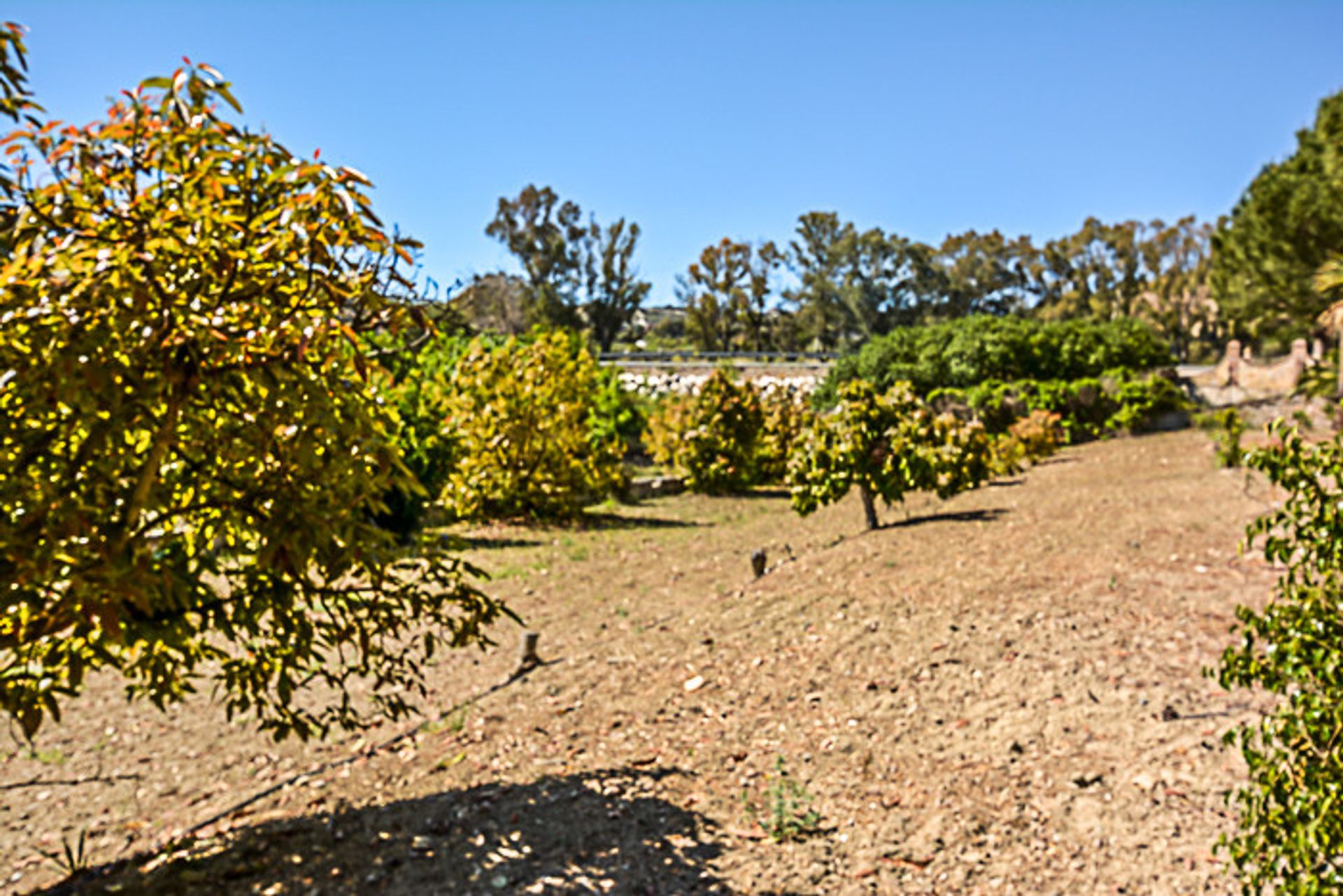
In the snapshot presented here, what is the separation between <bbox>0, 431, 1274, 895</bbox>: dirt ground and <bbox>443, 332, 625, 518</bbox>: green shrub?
15.0 feet

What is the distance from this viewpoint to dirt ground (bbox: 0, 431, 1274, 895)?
3.45 m

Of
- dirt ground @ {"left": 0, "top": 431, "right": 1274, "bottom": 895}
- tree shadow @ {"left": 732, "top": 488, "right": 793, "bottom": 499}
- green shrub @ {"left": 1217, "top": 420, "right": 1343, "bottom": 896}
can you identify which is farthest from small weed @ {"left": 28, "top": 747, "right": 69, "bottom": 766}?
tree shadow @ {"left": 732, "top": 488, "right": 793, "bottom": 499}

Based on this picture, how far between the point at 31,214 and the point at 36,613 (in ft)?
3.26

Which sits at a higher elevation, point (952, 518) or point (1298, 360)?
point (1298, 360)

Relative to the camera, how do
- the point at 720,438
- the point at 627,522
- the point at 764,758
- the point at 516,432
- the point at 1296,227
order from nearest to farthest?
the point at 764,758 → the point at 516,432 → the point at 627,522 → the point at 720,438 → the point at 1296,227

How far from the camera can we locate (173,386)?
7.62 feet

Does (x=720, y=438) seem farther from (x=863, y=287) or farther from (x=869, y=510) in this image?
(x=863, y=287)

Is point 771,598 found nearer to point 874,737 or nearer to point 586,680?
point 586,680

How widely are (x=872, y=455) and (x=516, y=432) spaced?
15.1 feet

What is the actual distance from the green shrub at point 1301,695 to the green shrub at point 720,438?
12.0 m

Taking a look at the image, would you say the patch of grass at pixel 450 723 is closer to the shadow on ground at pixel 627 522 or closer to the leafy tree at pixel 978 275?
the shadow on ground at pixel 627 522

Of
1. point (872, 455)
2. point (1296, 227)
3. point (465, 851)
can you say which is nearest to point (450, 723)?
point (465, 851)

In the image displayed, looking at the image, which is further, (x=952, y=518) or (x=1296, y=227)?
(x=1296, y=227)

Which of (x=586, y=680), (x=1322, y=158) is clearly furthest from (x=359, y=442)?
(x=1322, y=158)
